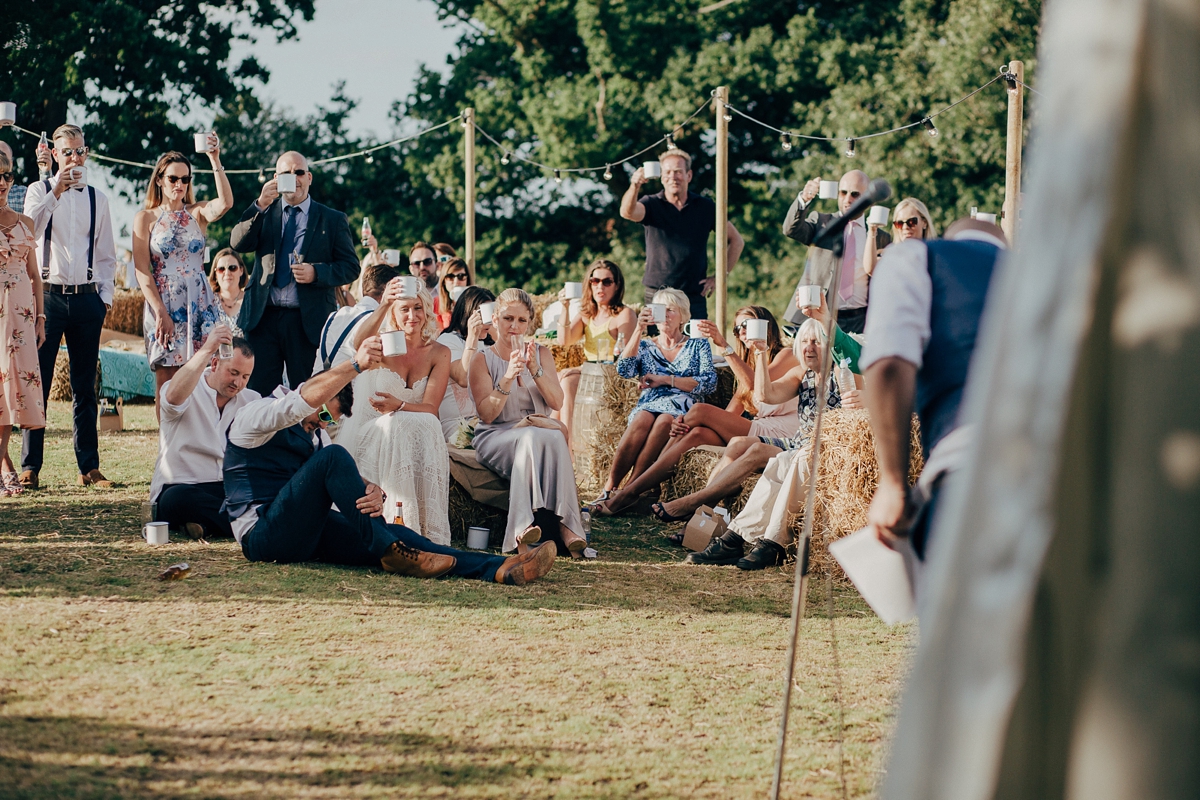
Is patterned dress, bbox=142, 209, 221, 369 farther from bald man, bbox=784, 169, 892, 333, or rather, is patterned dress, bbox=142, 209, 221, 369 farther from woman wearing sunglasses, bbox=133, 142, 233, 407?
bald man, bbox=784, 169, 892, 333

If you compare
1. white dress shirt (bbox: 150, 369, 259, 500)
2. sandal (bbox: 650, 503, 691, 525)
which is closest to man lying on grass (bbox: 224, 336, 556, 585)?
white dress shirt (bbox: 150, 369, 259, 500)

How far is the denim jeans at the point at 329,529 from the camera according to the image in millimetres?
5531

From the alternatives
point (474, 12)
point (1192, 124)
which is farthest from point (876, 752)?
point (474, 12)

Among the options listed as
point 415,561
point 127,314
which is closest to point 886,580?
point 415,561

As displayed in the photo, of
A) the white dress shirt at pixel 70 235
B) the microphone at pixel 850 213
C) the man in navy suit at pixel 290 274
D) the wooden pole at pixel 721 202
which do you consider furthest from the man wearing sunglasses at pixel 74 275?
the microphone at pixel 850 213

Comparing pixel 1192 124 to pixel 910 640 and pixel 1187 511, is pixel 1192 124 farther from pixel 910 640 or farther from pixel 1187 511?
pixel 910 640

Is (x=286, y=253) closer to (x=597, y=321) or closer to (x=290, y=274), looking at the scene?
(x=290, y=274)

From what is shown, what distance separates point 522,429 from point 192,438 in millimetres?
1733

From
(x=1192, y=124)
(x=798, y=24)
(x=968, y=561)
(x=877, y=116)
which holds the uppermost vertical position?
(x=798, y=24)

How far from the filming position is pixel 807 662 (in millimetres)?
4637

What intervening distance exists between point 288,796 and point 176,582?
8.37 ft

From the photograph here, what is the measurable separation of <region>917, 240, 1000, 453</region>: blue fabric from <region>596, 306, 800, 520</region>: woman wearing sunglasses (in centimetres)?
462

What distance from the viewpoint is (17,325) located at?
23.6 feet

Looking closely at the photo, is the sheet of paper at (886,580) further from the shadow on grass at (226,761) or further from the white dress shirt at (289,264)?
the white dress shirt at (289,264)
